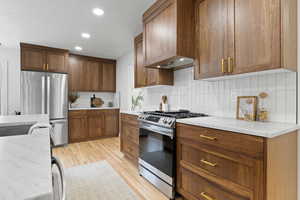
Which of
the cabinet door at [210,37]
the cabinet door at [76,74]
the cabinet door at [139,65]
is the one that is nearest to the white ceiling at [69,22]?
the cabinet door at [139,65]

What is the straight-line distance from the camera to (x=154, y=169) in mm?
2094

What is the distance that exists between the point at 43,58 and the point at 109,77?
1.79 meters

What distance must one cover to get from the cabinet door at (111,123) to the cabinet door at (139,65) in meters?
1.86

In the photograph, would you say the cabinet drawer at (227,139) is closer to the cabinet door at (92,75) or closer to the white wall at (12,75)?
the cabinet door at (92,75)

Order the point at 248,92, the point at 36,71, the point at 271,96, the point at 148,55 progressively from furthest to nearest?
the point at 36,71, the point at 148,55, the point at 248,92, the point at 271,96

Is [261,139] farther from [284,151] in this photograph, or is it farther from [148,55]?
[148,55]

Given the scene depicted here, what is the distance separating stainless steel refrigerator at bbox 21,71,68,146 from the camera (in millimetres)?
3539

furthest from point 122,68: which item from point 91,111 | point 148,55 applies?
point 148,55

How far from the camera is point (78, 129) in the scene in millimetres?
4219

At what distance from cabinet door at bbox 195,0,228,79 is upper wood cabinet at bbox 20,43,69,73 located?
3.48 m

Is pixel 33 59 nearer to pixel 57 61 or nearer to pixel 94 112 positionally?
pixel 57 61

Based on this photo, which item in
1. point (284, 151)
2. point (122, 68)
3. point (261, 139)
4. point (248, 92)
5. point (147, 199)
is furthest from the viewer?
point (122, 68)

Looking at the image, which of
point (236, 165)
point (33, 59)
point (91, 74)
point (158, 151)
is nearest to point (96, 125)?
point (91, 74)

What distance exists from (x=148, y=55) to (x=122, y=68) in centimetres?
238
